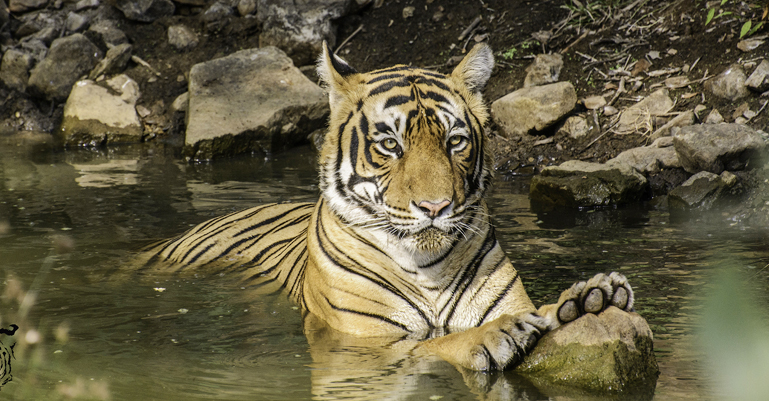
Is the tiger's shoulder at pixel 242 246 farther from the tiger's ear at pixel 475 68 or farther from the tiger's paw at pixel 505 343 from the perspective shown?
the tiger's paw at pixel 505 343

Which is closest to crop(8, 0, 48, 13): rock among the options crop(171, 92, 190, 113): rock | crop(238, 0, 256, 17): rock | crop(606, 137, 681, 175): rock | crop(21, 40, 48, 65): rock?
crop(21, 40, 48, 65): rock

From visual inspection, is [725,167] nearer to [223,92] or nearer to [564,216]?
[564,216]

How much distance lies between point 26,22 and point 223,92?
15.5 feet

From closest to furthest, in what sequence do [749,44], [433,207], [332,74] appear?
[433,207], [332,74], [749,44]

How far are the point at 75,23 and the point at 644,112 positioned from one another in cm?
877

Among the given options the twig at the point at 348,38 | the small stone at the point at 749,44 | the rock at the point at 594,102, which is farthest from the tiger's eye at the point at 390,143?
the twig at the point at 348,38

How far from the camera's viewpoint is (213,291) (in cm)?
451

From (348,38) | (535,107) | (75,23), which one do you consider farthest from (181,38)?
(535,107)

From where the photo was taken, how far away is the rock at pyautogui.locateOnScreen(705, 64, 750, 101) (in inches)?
286

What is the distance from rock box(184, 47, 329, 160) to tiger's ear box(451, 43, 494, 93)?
5.83m

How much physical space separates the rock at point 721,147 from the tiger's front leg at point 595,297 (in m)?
3.86

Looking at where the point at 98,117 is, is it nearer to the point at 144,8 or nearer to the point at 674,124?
the point at 144,8

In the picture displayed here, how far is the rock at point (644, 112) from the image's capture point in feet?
25.2

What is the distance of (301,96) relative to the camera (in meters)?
9.58
